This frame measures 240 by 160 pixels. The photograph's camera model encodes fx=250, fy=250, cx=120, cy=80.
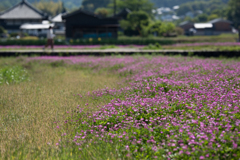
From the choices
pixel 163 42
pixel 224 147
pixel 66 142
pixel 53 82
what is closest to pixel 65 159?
pixel 66 142

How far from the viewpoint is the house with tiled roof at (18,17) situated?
56.9 metres

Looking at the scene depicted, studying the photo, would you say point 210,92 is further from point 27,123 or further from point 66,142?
point 27,123

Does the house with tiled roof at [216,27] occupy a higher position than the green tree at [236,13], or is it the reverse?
the green tree at [236,13]

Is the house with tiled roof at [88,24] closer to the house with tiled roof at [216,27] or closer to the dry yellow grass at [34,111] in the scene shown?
the dry yellow grass at [34,111]

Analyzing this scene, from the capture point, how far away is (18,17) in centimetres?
5684

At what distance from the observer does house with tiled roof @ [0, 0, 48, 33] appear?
56.9 m

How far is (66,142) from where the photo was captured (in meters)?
4.40

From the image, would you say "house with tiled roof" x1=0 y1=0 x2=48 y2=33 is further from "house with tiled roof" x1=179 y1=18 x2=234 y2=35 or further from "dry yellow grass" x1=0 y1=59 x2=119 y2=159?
"dry yellow grass" x1=0 y1=59 x2=119 y2=159

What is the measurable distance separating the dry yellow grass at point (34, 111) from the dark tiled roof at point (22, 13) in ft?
173

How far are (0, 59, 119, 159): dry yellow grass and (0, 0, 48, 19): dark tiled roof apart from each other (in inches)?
2081

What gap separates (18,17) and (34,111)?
5702cm

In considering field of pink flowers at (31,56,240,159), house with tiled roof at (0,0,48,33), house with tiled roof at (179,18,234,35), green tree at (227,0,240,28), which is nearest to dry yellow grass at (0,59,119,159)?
field of pink flowers at (31,56,240,159)

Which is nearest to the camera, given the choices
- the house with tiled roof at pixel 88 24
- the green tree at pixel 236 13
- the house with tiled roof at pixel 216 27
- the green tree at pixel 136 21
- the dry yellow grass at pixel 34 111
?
the dry yellow grass at pixel 34 111

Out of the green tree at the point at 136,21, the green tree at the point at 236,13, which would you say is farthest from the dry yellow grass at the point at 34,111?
the green tree at the point at 236,13
